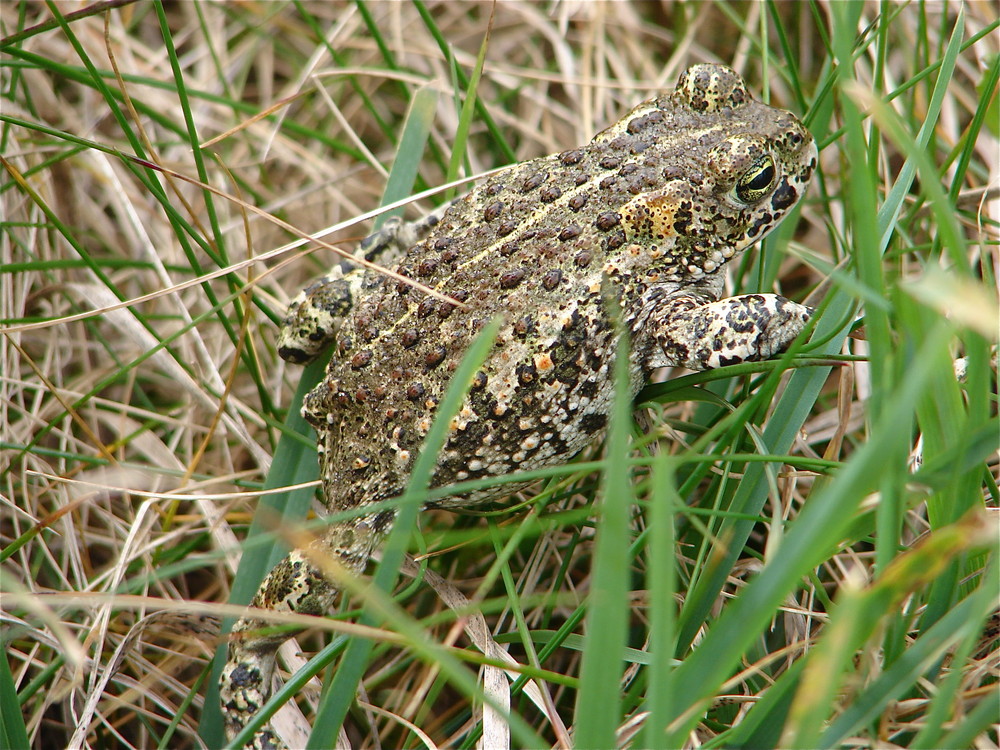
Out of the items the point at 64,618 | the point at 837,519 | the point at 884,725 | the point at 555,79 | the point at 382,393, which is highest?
the point at 555,79

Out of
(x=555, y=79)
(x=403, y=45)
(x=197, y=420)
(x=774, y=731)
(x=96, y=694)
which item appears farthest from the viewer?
(x=403, y=45)

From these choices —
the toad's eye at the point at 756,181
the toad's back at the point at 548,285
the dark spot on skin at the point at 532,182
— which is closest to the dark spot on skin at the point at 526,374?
the toad's back at the point at 548,285

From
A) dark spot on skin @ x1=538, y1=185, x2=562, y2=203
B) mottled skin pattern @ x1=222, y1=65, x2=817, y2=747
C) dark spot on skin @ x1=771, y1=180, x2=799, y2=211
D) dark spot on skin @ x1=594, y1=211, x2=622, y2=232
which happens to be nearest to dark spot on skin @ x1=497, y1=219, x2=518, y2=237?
mottled skin pattern @ x1=222, y1=65, x2=817, y2=747

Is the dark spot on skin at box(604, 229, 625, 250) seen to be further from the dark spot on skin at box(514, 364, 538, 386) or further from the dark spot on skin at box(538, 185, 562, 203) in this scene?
the dark spot on skin at box(514, 364, 538, 386)

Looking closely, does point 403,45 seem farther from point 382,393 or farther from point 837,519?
point 837,519

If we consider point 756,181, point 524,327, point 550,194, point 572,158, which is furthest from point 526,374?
point 756,181

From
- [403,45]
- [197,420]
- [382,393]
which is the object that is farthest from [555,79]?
[197,420]

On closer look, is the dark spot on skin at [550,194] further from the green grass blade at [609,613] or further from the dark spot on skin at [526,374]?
the green grass blade at [609,613]
